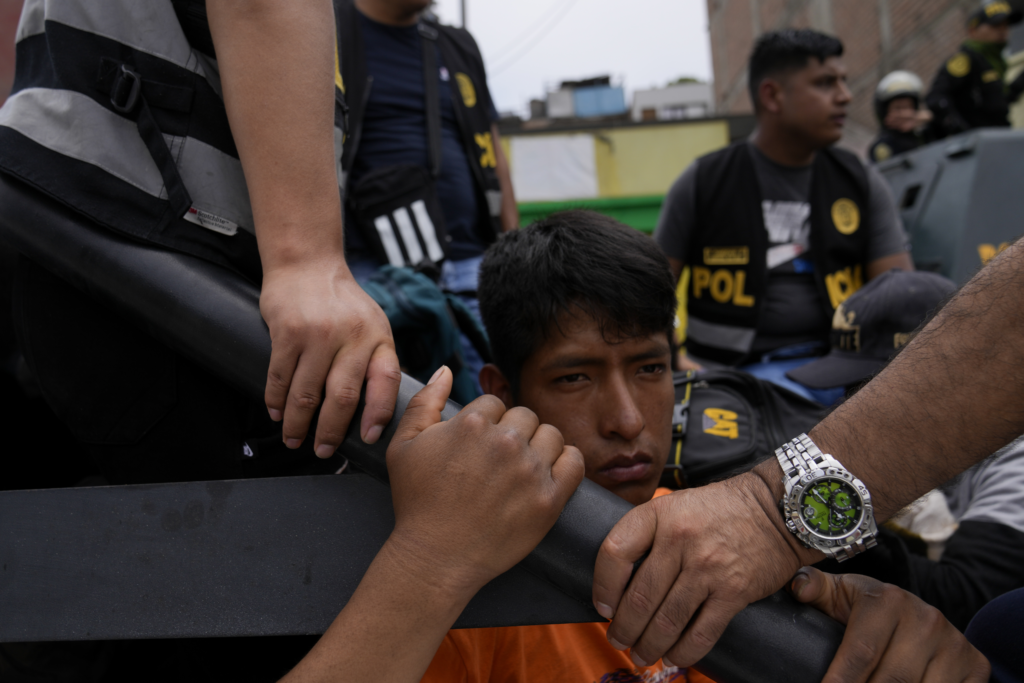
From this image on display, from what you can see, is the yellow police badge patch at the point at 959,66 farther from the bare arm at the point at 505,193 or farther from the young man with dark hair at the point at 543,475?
the young man with dark hair at the point at 543,475

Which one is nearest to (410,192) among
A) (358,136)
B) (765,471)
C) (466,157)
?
(358,136)

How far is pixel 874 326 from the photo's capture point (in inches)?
79.9

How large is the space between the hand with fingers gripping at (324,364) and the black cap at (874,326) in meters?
1.67

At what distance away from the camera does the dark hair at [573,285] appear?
1.28 metres

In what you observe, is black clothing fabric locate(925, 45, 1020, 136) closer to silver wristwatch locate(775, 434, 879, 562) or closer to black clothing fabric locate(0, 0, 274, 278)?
silver wristwatch locate(775, 434, 879, 562)

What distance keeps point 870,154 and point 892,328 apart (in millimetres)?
3397

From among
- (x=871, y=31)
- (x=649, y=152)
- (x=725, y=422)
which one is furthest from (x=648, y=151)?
(x=725, y=422)

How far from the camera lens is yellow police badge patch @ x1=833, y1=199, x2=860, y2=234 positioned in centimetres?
267

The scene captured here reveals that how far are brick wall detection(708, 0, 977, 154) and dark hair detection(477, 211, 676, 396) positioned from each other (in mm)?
9421

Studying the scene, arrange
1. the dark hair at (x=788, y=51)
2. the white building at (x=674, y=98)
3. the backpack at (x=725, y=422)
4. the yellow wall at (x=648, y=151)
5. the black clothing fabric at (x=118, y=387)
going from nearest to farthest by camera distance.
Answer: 1. the black clothing fabric at (x=118, y=387)
2. the backpack at (x=725, y=422)
3. the dark hair at (x=788, y=51)
4. the yellow wall at (x=648, y=151)
5. the white building at (x=674, y=98)

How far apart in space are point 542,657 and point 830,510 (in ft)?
1.53

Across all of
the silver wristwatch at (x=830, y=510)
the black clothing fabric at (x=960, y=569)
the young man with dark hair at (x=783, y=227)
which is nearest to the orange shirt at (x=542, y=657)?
the silver wristwatch at (x=830, y=510)

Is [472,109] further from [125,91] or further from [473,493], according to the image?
[473,493]

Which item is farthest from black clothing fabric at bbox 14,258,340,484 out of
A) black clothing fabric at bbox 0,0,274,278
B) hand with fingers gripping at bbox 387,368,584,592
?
hand with fingers gripping at bbox 387,368,584,592
